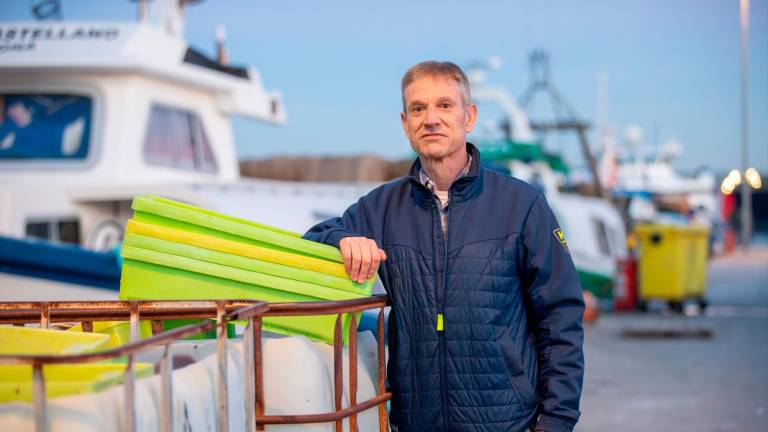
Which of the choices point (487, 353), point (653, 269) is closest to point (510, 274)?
point (487, 353)

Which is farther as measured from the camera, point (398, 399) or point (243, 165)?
point (243, 165)

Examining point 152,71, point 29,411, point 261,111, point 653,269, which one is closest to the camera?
point 29,411

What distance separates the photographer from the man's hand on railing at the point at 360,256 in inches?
116

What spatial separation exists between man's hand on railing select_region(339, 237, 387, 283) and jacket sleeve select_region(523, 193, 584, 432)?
0.47 metres

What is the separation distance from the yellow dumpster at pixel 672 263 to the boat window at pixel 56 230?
10744 mm

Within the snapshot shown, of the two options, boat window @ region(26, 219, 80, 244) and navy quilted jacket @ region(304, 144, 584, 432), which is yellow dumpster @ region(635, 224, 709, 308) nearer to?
boat window @ region(26, 219, 80, 244)

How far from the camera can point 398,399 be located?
3008 mm

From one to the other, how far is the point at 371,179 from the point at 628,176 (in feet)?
184

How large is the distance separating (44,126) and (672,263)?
1092 centimetres

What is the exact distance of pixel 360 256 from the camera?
9.64 ft

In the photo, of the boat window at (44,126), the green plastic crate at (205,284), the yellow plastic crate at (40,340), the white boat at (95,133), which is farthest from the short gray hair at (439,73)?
the boat window at (44,126)

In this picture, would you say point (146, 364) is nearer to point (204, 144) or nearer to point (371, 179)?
point (204, 144)

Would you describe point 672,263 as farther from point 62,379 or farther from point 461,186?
point 62,379

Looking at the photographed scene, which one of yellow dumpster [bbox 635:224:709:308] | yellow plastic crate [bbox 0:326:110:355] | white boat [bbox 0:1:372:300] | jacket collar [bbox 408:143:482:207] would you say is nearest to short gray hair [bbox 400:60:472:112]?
jacket collar [bbox 408:143:482:207]
